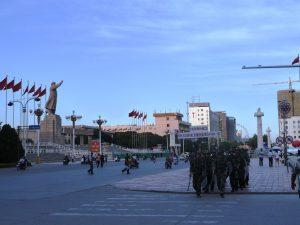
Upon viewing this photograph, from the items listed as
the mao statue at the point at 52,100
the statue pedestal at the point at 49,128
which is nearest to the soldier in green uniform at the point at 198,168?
the mao statue at the point at 52,100

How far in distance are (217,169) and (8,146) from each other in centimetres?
5145

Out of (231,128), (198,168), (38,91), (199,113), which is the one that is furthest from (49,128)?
(198,168)

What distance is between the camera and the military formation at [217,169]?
2147 centimetres

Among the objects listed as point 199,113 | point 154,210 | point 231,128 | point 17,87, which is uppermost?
point 199,113

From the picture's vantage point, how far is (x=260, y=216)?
14.0m

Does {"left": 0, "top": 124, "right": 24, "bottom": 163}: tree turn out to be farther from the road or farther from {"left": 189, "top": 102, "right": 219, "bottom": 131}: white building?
{"left": 189, "top": 102, "right": 219, "bottom": 131}: white building

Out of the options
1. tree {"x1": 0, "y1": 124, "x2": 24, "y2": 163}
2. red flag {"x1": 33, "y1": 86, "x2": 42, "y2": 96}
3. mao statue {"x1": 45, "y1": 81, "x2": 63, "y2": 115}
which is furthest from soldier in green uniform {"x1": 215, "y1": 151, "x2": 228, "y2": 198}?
mao statue {"x1": 45, "y1": 81, "x2": 63, "y2": 115}

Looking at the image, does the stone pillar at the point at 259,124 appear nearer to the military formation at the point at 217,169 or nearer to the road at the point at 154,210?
the military formation at the point at 217,169

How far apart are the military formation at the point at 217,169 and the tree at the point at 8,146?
159 ft

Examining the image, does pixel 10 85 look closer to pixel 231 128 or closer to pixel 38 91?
pixel 38 91

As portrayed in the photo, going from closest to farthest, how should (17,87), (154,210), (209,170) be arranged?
(154,210), (209,170), (17,87)

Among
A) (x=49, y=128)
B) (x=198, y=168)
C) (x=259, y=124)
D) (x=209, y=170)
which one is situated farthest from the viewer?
(x=49, y=128)

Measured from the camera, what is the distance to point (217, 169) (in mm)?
21422

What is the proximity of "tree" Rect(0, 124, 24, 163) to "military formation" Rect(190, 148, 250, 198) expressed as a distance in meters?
48.5
